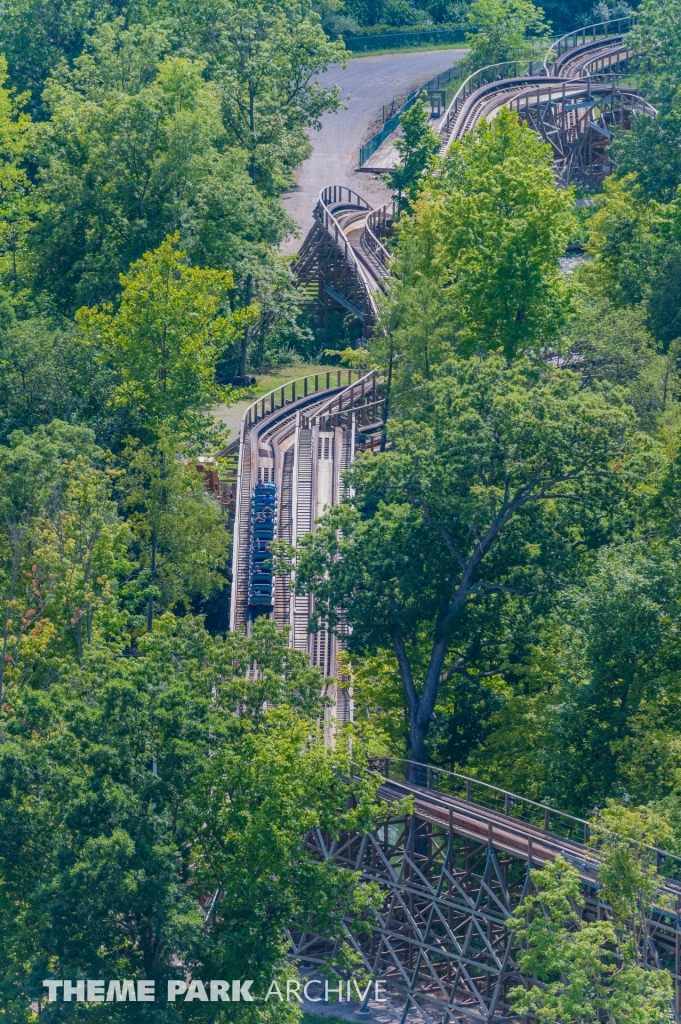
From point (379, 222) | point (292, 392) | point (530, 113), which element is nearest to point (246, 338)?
point (292, 392)

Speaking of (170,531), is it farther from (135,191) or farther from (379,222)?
(379,222)

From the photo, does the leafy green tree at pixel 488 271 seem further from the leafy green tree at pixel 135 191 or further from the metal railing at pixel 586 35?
the metal railing at pixel 586 35

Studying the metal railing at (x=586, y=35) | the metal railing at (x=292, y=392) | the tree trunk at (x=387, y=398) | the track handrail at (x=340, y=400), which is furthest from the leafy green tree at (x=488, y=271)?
the metal railing at (x=586, y=35)

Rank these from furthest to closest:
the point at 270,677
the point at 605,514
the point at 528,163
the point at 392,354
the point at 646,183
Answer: the point at 646,183, the point at 528,163, the point at 392,354, the point at 605,514, the point at 270,677

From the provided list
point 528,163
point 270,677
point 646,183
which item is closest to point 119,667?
point 270,677

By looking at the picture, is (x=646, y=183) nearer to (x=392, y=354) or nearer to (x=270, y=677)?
(x=392, y=354)

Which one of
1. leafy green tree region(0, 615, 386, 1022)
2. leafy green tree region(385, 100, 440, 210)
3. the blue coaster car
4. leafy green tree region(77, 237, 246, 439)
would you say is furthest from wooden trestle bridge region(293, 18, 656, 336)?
leafy green tree region(0, 615, 386, 1022)

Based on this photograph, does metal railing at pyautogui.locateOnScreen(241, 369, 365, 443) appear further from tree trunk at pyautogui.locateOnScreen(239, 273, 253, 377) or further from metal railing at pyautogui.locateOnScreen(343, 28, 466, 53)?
metal railing at pyautogui.locateOnScreen(343, 28, 466, 53)
